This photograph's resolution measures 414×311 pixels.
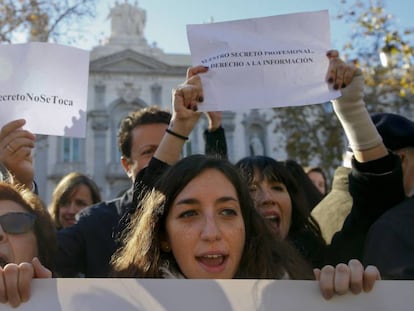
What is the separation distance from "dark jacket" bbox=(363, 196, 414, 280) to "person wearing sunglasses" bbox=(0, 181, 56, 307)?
1.25m

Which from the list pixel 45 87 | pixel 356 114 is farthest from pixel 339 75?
pixel 45 87

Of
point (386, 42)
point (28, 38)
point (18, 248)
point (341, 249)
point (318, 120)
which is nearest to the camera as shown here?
point (18, 248)

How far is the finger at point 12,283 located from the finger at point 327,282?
2.95ft

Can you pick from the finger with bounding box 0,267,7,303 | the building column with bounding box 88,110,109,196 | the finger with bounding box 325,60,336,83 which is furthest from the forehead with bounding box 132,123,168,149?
the building column with bounding box 88,110,109,196

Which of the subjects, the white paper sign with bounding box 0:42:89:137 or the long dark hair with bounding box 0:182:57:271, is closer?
the long dark hair with bounding box 0:182:57:271

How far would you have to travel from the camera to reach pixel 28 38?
37.7 ft

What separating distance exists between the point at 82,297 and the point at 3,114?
3.58 ft

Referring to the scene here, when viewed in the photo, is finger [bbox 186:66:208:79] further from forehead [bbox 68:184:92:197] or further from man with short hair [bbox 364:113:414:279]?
forehead [bbox 68:184:92:197]

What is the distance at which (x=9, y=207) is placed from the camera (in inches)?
90.4

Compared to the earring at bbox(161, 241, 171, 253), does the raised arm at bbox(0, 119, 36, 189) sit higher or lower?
higher

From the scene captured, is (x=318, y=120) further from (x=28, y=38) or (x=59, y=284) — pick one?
(x=59, y=284)

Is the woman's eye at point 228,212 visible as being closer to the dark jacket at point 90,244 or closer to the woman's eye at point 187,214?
the woman's eye at point 187,214

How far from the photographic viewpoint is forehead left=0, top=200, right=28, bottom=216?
89.4 inches

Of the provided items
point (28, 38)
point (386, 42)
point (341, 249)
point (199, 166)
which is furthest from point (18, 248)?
point (28, 38)
